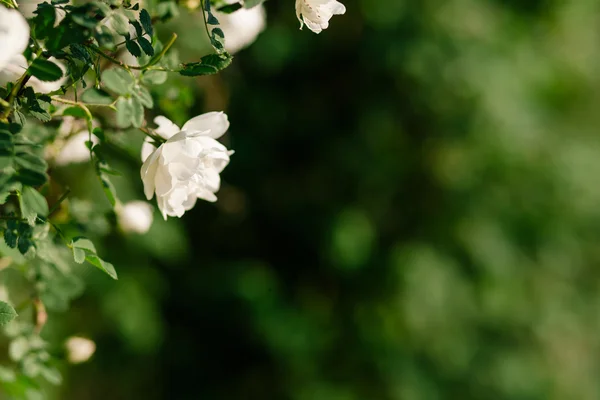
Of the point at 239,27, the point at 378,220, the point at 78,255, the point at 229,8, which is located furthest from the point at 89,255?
the point at 378,220

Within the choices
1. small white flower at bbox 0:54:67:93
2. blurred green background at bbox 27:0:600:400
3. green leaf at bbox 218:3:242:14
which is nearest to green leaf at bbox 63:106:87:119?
small white flower at bbox 0:54:67:93

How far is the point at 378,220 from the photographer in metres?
2.32

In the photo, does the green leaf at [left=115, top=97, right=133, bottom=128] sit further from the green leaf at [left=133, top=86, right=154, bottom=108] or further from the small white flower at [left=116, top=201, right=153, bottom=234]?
the small white flower at [left=116, top=201, right=153, bottom=234]

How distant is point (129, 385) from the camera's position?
2320 mm

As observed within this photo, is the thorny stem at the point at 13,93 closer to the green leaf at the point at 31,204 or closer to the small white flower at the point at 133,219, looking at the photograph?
the green leaf at the point at 31,204

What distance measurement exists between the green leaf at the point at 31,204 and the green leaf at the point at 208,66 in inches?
6.1

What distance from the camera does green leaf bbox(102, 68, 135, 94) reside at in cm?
51

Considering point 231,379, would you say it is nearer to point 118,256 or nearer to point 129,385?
point 129,385

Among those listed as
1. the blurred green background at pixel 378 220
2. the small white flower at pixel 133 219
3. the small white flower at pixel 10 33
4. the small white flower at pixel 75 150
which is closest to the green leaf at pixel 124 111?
the small white flower at pixel 10 33

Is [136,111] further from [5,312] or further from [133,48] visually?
[5,312]

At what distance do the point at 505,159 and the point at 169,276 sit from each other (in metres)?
1.23

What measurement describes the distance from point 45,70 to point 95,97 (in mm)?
42

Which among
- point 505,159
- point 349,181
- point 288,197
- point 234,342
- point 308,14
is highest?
point 308,14

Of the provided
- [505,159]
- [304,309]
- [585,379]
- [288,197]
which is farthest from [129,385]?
[585,379]
